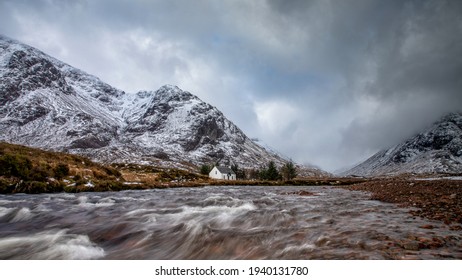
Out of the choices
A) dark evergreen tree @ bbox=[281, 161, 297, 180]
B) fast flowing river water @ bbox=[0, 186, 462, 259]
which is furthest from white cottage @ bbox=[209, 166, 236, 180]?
fast flowing river water @ bbox=[0, 186, 462, 259]

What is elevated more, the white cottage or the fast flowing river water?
the white cottage

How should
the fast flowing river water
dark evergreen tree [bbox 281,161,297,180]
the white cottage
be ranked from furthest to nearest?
1. the white cottage
2. dark evergreen tree [bbox 281,161,297,180]
3. the fast flowing river water

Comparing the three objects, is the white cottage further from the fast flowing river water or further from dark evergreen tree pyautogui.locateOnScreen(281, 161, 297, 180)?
the fast flowing river water

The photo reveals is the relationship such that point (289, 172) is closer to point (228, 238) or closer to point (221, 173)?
point (221, 173)

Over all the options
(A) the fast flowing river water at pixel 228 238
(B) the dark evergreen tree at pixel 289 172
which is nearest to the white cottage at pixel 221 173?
(B) the dark evergreen tree at pixel 289 172

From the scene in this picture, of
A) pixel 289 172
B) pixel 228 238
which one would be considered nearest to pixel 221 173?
pixel 289 172

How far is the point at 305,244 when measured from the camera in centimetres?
736

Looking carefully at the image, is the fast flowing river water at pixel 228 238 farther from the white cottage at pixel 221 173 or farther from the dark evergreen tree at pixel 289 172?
the white cottage at pixel 221 173

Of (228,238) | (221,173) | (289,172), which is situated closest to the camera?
(228,238)
